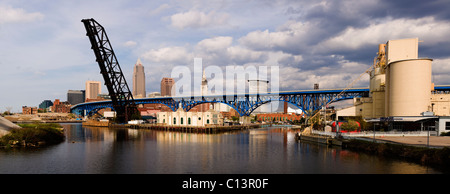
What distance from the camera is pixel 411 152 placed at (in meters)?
26.8

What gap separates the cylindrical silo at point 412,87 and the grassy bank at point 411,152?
15808 mm

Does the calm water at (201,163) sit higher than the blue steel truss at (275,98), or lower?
lower

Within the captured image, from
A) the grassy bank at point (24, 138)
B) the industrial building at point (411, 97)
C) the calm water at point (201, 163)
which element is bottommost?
the calm water at point (201, 163)

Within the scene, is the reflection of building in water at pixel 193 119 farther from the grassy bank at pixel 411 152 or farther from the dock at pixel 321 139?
the grassy bank at pixel 411 152

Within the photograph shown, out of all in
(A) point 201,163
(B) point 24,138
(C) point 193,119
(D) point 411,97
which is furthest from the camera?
(C) point 193,119

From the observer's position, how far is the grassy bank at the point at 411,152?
2368 centimetres

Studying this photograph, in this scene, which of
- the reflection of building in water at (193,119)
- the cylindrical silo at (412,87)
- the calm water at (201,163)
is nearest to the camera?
the calm water at (201,163)

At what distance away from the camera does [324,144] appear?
40.5 metres

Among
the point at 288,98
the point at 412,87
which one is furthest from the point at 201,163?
the point at 288,98

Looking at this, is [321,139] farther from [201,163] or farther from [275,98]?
[275,98]

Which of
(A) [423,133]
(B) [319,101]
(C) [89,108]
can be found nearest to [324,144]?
(A) [423,133]

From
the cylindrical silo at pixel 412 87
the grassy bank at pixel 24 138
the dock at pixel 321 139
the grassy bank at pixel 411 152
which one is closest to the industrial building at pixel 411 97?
the cylindrical silo at pixel 412 87

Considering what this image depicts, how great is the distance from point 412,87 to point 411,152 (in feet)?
72.3
